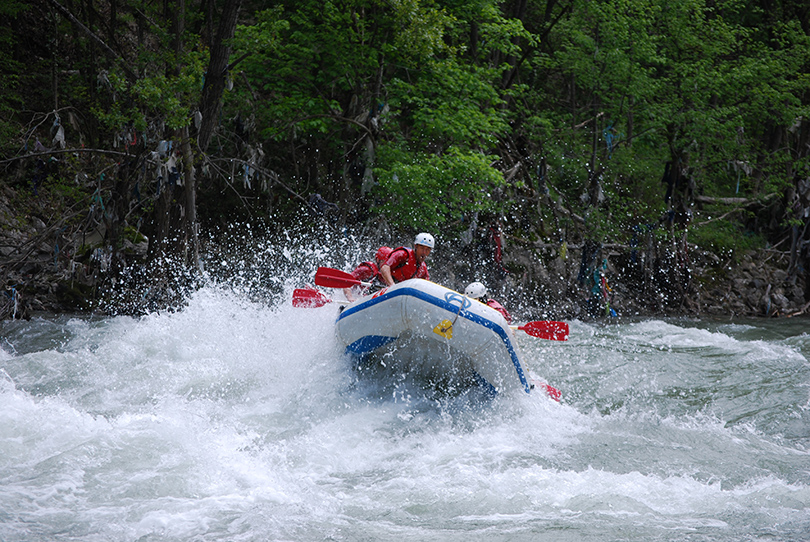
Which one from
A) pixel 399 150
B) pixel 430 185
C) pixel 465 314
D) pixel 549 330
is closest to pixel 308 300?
pixel 465 314

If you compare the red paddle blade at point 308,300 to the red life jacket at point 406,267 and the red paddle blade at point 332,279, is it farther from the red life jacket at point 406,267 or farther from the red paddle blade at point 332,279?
the red life jacket at point 406,267

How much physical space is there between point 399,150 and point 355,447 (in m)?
7.67

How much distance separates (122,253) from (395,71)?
20.5 ft

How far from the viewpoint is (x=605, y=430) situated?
541 cm

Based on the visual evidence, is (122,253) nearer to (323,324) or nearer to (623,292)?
(323,324)

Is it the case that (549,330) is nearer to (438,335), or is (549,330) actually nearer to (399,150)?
(438,335)

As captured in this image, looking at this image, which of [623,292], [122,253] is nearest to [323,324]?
[122,253]

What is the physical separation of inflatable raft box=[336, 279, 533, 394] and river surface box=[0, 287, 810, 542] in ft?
0.79

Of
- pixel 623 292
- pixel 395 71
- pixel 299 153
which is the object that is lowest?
pixel 623 292

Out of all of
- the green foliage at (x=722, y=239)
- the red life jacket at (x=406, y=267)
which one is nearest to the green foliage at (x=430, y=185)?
the red life jacket at (x=406, y=267)

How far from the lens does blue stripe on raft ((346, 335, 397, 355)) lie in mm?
5712

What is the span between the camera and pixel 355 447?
473 cm

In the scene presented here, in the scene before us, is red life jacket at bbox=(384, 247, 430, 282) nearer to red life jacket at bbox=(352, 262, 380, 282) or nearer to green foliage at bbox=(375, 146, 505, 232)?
red life jacket at bbox=(352, 262, 380, 282)

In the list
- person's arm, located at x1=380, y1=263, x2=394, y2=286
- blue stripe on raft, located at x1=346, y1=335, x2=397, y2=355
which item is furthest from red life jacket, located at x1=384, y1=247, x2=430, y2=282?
blue stripe on raft, located at x1=346, y1=335, x2=397, y2=355
